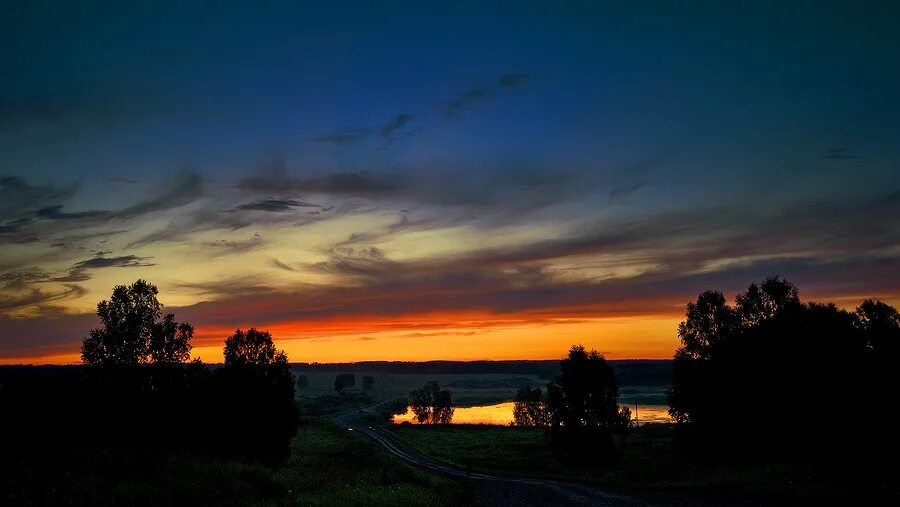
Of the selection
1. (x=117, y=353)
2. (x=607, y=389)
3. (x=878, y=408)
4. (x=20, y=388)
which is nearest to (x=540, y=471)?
(x=607, y=389)

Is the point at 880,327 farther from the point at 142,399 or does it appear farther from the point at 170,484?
the point at 142,399

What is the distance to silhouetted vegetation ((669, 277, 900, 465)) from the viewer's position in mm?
36406

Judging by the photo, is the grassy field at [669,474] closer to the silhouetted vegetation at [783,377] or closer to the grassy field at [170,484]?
the silhouetted vegetation at [783,377]

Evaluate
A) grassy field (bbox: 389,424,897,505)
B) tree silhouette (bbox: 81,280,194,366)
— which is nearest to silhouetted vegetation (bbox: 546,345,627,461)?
grassy field (bbox: 389,424,897,505)

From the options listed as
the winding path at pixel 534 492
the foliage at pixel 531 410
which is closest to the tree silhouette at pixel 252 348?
the winding path at pixel 534 492

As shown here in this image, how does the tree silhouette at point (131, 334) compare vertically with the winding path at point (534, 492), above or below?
above

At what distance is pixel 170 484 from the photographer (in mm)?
21875

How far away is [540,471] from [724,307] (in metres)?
30.5

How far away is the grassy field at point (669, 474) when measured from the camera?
28.8m

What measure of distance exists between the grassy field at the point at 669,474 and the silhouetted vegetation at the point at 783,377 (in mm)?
3740

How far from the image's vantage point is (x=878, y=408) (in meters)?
36.0

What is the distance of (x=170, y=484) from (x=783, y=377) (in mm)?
49279

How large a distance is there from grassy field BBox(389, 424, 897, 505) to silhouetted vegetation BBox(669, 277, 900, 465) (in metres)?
3.74

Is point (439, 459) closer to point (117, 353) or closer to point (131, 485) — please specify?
point (117, 353)
